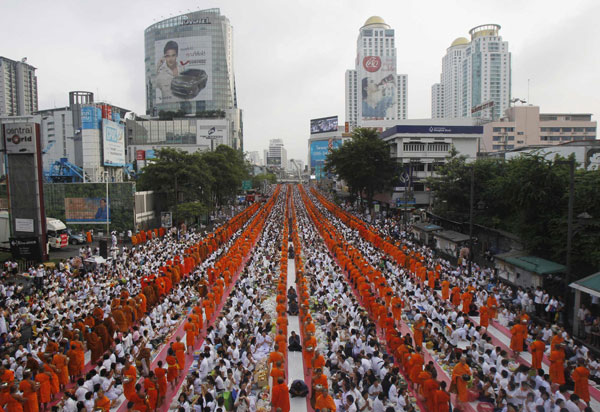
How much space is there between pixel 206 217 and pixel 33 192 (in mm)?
17930

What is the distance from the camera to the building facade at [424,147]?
43000mm

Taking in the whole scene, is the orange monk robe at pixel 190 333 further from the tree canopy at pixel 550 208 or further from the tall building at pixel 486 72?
the tall building at pixel 486 72

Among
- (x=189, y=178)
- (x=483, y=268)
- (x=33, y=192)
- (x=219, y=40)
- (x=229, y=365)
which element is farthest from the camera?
(x=219, y=40)

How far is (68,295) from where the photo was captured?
1445cm

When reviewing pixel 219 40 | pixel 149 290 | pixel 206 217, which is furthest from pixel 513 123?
pixel 149 290

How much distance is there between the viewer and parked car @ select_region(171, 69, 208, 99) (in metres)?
91.3

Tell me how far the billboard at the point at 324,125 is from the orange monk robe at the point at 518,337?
101742 mm

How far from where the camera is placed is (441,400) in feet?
25.4

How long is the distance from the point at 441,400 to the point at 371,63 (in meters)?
113

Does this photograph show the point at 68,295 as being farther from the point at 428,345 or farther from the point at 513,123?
the point at 513,123

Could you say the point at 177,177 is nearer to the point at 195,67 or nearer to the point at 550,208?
the point at 550,208

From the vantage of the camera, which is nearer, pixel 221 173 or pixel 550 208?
pixel 550 208

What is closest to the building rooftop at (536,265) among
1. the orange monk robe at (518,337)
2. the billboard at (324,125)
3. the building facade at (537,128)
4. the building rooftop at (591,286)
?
the building rooftop at (591,286)

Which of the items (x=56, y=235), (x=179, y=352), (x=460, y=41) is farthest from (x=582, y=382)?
(x=460, y=41)
